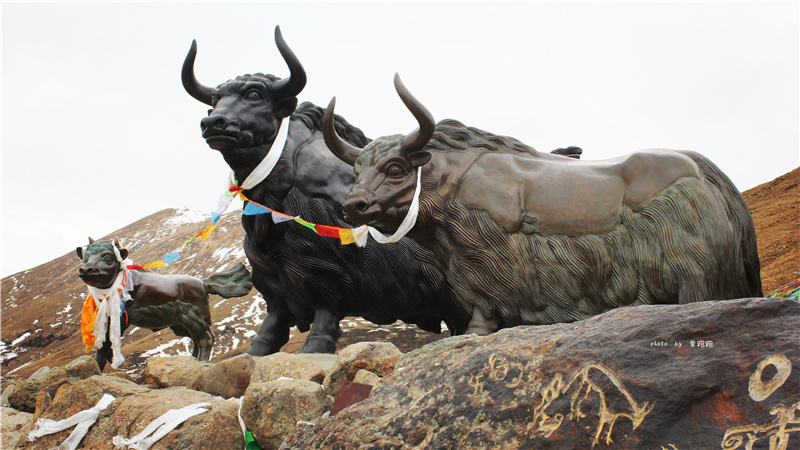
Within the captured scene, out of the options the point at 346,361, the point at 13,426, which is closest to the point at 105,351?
the point at 13,426

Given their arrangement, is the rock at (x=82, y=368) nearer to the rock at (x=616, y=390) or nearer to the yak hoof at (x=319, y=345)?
the yak hoof at (x=319, y=345)

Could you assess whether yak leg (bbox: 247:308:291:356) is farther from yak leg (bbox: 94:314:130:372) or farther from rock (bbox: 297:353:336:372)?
yak leg (bbox: 94:314:130:372)

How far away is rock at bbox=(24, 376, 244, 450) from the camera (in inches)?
103

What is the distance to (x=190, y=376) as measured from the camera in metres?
3.40

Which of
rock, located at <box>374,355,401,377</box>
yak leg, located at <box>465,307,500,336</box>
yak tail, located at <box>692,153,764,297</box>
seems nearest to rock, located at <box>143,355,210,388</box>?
rock, located at <box>374,355,401,377</box>

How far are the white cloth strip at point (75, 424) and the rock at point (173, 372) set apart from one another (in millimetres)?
446

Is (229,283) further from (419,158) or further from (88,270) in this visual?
(419,158)

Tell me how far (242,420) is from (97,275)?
8.74 ft

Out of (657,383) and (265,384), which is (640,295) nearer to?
(657,383)

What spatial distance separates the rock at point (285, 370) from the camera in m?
3.02

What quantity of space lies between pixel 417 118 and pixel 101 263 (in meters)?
3.09

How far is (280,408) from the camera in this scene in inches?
101

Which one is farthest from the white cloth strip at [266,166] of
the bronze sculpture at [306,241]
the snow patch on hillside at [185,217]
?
the snow patch on hillside at [185,217]

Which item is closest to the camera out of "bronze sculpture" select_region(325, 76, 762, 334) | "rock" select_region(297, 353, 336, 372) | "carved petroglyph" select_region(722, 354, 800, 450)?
"carved petroglyph" select_region(722, 354, 800, 450)
